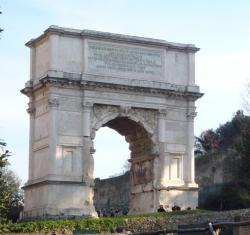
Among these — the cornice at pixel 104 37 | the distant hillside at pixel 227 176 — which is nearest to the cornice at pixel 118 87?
the cornice at pixel 104 37

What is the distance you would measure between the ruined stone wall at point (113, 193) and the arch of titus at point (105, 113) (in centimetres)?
1244

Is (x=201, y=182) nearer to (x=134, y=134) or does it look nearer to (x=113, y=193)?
(x=113, y=193)

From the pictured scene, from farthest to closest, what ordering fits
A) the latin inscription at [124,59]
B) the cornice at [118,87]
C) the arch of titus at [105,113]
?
the latin inscription at [124,59]
the cornice at [118,87]
the arch of titus at [105,113]

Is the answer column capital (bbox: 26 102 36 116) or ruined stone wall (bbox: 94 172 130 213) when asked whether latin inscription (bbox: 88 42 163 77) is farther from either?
ruined stone wall (bbox: 94 172 130 213)

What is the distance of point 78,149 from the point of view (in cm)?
3203

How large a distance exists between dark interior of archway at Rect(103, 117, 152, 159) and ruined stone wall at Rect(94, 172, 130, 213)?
12.1 m

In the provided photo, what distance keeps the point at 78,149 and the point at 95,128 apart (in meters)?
1.21

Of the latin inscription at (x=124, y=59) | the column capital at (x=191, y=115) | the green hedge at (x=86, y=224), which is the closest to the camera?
the green hedge at (x=86, y=224)

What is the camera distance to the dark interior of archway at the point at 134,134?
34.0m

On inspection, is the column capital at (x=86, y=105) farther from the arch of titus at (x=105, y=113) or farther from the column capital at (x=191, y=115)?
the column capital at (x=191, y=115)

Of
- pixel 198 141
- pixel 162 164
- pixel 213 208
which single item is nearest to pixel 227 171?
pixel 213 208

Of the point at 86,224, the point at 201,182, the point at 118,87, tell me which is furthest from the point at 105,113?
the point at 201,182

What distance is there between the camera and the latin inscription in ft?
107

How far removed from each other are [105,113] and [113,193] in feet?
57.0
